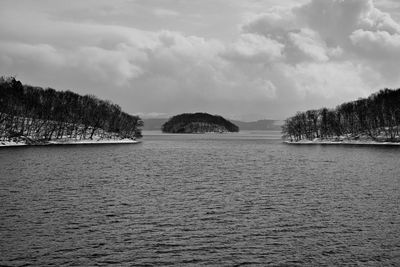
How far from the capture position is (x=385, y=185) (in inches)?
2378

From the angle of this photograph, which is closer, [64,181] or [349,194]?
[349,194]

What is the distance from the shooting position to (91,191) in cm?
5488

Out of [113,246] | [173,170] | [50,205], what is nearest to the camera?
[113,246]

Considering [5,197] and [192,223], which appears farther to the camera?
[5,197]

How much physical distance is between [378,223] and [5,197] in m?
44.7

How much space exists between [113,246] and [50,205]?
60.5ft

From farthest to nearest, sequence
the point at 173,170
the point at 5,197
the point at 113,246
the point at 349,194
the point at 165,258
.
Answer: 1. the point at 173,170
2. the point at 349,194
3. the point at 5,197
4. the point at 113,246
5. the point at 165,258

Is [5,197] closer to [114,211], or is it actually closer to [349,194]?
[114,211]

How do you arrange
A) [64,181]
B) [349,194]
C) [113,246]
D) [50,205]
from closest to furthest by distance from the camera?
[113,246] → [50,205] → [349,194] → [64,181]

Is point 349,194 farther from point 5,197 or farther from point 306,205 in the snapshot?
point 5,197

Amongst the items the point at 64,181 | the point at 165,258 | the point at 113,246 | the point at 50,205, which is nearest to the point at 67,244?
the point at 113,246

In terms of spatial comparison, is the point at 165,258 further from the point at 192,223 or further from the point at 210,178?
the point at 210,178

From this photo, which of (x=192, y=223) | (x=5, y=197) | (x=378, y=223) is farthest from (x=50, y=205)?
(x=378, y=223)

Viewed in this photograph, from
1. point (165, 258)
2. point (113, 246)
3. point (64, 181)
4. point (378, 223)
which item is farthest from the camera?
point (64, 181)
